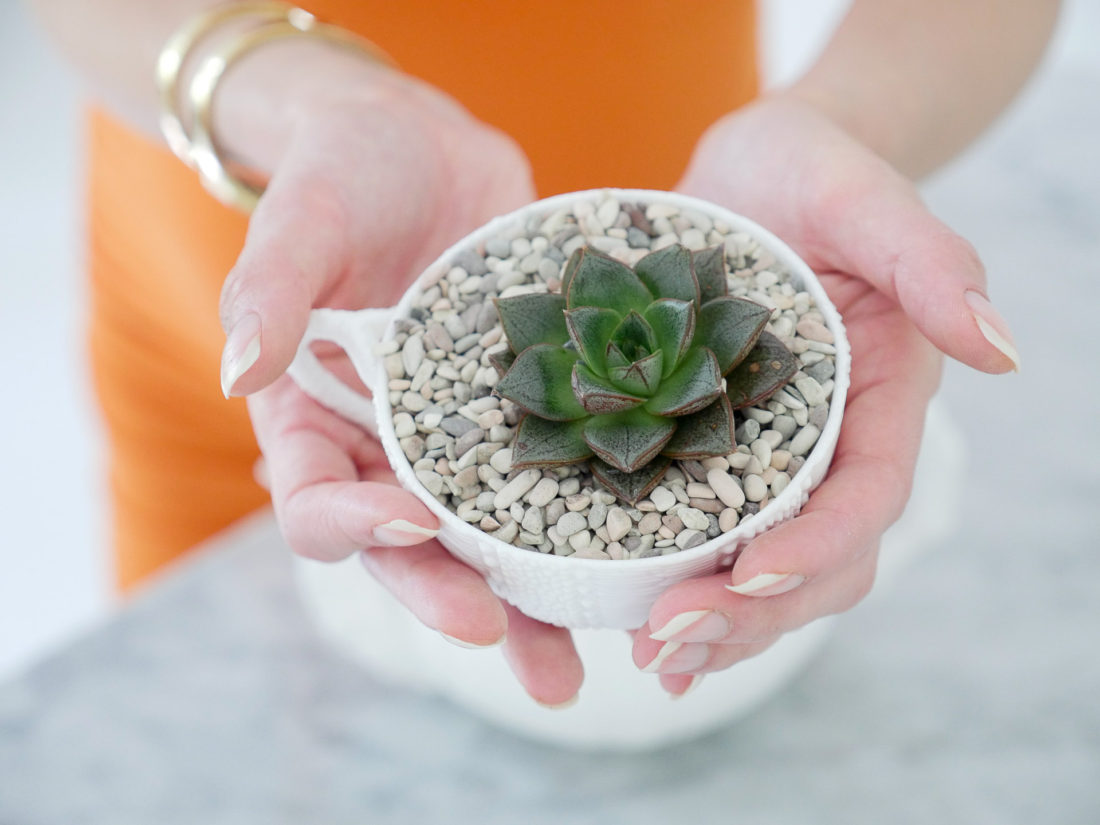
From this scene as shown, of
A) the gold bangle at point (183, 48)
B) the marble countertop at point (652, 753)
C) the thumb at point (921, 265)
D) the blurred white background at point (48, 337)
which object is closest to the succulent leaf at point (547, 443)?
the thumb at point (921, 265)

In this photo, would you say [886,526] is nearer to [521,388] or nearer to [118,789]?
[521,388]

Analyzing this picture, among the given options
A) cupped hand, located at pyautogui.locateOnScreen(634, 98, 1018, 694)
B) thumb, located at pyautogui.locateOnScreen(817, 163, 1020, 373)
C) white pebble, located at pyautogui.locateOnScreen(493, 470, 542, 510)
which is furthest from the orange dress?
white pebble, located at pyautogui.locateOnScreen(493, 470, 542, 510)

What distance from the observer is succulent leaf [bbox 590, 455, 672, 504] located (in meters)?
0.58

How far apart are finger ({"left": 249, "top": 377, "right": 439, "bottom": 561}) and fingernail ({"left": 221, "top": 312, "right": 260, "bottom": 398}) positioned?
86 millimetres

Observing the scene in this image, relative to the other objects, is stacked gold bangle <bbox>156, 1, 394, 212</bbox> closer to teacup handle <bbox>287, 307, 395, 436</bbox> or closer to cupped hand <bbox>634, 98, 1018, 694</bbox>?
teacup handle <bbox>287, 307, 395, 436</bbox>

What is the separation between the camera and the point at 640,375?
58 centimetres

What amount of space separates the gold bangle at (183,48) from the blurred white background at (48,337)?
862 mm

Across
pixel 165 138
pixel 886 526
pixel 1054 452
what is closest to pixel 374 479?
pixel 886 526

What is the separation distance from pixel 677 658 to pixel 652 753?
12.0 inches

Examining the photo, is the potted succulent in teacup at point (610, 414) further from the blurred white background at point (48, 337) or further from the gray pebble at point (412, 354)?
the blurred white background at point (48, 337)

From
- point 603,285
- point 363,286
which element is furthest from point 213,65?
point 603,285

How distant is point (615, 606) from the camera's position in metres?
0.59

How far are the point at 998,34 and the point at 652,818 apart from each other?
0.76m

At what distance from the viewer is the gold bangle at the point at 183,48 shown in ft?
3.07
